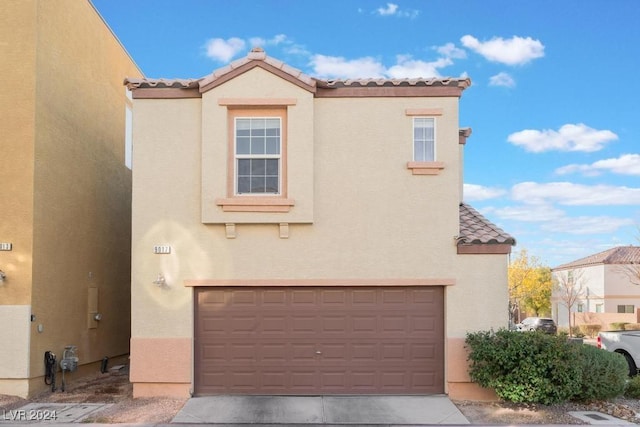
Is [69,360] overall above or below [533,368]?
below

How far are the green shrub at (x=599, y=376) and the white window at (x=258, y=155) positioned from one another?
6.44m

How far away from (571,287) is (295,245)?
37.0m

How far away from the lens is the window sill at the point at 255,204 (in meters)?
10.1

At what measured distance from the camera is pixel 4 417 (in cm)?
891

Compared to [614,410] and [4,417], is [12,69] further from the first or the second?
[614,410]

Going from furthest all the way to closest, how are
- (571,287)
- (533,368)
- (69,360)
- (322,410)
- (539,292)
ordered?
(539,292) < (571,287) < (69,360) < (322,410) < (533,368)

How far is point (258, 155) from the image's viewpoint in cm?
1047

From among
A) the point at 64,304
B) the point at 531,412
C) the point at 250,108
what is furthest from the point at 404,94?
the point at 64,304

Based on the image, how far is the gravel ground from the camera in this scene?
28.9ft

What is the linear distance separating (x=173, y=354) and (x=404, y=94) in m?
6.68

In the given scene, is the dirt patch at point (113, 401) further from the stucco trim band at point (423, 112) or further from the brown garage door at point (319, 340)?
the stucco trim band at point (423, 112)

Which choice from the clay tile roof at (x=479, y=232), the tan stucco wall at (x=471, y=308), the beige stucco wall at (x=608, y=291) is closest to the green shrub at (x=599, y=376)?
the tan stucco wall at (x=471, y=308)

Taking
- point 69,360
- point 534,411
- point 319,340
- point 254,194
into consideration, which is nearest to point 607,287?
point 534,411

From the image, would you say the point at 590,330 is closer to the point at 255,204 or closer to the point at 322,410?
the point at 322,410
